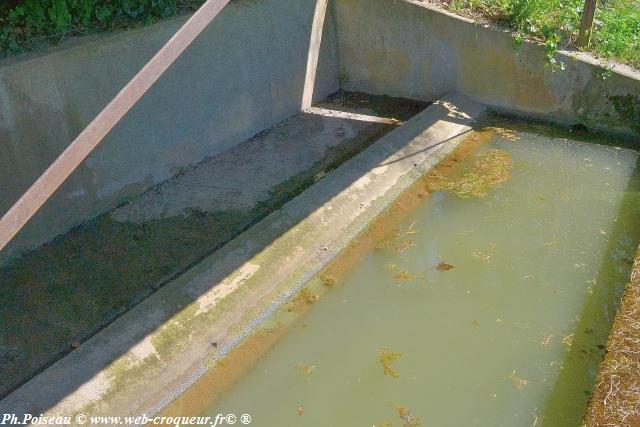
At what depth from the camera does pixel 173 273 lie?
520cm

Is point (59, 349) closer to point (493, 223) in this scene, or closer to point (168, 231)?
point (168, 231)

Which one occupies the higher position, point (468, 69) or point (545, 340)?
point (468, 69)

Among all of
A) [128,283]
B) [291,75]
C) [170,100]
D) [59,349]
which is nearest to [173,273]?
[128,283]

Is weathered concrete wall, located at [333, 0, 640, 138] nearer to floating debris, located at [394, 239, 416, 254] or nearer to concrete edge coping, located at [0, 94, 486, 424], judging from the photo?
concrete edge coping, located at [0, 94, 486, 424]

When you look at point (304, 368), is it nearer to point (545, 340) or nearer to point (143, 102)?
point (545, 340)

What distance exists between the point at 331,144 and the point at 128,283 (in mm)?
3051

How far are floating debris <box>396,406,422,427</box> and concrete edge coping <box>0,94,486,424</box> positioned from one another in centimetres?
128

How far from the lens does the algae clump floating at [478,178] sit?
20.5 ft

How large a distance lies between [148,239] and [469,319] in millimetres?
2836

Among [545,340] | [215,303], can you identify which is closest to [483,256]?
[545,340]

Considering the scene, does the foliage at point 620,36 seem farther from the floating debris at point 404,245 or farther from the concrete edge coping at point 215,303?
the floating debris at point 404,245

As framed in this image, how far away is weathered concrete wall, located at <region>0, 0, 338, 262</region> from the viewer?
17.4 ft

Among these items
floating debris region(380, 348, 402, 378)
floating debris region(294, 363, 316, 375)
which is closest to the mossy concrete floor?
floating debris region(294, 363, 316, 375)

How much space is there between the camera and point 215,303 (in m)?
4.64
